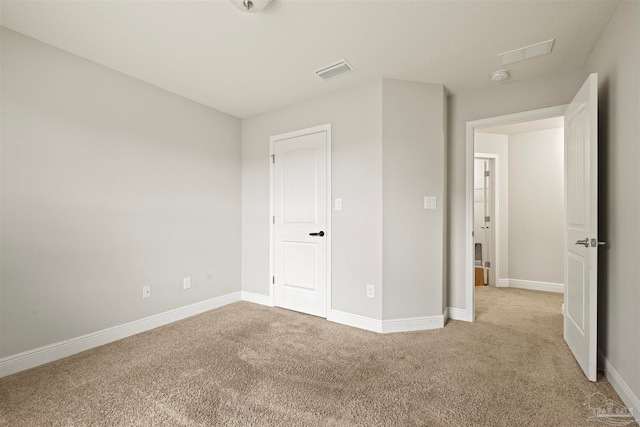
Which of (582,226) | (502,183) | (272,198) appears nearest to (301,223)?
(272,198)

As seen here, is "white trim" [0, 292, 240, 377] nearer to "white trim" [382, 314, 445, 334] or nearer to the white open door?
"white trim" [382, 314, 445, 334]

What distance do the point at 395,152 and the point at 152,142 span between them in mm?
2521

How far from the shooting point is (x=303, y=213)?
3.30 m

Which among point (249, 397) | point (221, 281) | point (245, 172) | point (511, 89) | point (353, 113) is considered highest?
point (511, 89)

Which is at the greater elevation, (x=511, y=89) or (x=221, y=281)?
(x=511, y=89)

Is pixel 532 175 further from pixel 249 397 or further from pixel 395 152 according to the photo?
pixel 249 397

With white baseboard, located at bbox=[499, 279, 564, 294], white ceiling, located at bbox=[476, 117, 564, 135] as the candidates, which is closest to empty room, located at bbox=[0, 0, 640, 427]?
white baseboard, located at bbox=[499, 279, 564, 294]

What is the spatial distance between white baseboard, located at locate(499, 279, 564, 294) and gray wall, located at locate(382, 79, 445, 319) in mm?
2521

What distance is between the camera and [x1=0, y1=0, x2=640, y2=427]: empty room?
174 cm

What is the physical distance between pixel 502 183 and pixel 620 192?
307cm

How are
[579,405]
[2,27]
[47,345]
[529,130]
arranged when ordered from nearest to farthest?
[579,405], [2,27], [47,345], [529,130]

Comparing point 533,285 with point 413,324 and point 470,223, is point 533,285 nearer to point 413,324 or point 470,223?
point 470,223

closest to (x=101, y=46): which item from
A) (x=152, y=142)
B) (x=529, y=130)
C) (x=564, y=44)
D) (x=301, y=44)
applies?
(x=152, y=142)

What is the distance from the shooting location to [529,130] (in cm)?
439
